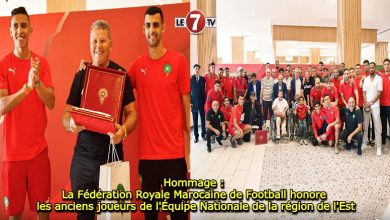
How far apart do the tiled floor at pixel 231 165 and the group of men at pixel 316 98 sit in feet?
0.32

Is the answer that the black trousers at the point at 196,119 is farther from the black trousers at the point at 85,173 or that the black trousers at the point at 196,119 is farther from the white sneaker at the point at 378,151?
the white sneaker at the point at 378,151

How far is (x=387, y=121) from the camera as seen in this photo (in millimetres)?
2695

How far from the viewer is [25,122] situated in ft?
6.25

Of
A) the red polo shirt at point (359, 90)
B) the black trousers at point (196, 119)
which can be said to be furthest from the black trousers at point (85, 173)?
the red polo shirt at point (359, 90)

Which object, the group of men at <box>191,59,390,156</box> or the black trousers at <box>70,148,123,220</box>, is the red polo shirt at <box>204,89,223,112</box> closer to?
the group of men at <box>191,59,390,156</box>

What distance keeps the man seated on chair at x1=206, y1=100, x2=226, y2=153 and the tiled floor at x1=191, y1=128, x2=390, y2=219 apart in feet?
0.19

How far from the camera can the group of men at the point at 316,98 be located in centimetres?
248

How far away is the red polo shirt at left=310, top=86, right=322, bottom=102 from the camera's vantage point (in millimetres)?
2480

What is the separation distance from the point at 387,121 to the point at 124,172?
2217 millimetres

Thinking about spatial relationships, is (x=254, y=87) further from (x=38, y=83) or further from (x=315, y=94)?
(x=38, y=83)

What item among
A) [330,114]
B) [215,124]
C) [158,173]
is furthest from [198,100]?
[330,114]

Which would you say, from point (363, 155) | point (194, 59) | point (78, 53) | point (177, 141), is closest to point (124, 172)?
point (177, 141)

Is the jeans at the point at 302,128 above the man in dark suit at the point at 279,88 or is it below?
below

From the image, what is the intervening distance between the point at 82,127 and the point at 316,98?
5.69ft
